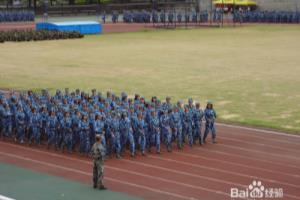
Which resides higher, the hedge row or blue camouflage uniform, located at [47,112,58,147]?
the hedge row

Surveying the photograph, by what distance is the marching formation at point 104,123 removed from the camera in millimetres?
17391

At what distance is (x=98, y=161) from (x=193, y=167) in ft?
9.73

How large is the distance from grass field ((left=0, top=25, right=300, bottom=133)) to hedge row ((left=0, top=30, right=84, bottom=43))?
58.7 inches

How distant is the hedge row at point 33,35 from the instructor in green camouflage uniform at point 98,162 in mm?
34651

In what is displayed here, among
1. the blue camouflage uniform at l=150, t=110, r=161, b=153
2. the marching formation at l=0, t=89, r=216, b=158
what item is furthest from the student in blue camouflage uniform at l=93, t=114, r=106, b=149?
the blue camouflage uniform at l=150, t=110, r=161, b=153

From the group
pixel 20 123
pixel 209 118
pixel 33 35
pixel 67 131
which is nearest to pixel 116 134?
pixel 67 131

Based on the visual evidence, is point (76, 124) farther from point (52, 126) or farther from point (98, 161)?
point (98, 161)

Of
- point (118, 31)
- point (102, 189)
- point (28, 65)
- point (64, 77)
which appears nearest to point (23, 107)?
point (102, 189)

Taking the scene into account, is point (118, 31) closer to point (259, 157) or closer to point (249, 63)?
point (249, 63)

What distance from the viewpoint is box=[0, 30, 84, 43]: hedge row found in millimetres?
48119

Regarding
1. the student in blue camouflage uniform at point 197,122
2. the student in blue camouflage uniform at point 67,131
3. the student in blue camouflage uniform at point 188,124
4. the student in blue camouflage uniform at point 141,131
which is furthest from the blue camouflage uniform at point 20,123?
the student in blue camouflage uniform at point 197,122

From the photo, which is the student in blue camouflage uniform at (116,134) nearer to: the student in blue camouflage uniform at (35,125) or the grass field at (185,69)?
the student in blue camouflage uniform at (35,125)

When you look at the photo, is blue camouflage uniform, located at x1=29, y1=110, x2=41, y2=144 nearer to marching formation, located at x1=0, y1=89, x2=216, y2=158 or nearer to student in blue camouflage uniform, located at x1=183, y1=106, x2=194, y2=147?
marching formation, located at x1=0, y1=89, x2=216, y2=158

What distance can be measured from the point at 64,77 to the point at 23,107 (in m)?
12.4
